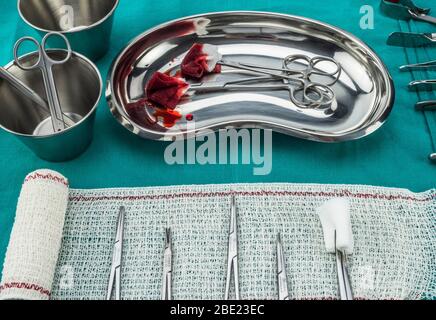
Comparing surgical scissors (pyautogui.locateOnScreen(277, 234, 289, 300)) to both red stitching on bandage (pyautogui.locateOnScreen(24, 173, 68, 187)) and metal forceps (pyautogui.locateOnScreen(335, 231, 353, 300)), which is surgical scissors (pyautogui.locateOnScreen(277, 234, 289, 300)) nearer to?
metal forceps (pyautogui.locateOnScreen(335, 231, 353, 300))

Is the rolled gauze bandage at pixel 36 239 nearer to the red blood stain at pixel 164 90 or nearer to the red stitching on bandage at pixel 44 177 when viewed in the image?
the red stitching on bandage at pixel 44 177

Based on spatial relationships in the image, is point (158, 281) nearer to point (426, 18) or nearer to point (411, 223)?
point (411, 223)

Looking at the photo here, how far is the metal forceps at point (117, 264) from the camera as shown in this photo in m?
0.51

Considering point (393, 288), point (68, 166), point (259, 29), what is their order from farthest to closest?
point (259, 29)
point (68, 166)
point (393, 288)

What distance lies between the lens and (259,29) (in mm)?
Result: 761

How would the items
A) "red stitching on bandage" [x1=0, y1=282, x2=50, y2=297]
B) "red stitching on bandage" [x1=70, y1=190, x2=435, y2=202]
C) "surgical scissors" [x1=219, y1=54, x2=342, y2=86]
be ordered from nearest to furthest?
"red stitching on bandage" [x1=0, y1=282, x2=50, y2=297] → "red stitching on bandage" [x1=70, y1=190, x2=435, y2=202] → "surgical scissors" [x1=219, y1=54, x2=342, y2=86]

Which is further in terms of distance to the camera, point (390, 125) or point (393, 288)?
point (390, 125)

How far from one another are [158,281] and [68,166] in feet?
0.66

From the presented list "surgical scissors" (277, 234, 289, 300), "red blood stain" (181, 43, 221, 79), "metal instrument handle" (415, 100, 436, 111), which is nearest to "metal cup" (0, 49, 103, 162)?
"red blood stain" (181, 43, 221, 79)

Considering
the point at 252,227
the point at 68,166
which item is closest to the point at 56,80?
the point at 68,166

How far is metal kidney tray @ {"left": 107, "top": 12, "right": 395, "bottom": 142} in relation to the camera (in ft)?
2.09

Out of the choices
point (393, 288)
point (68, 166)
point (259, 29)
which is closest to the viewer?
point (393, 288)

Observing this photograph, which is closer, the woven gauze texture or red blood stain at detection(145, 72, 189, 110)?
the woven gauze texture

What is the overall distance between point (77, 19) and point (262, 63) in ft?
0.96
